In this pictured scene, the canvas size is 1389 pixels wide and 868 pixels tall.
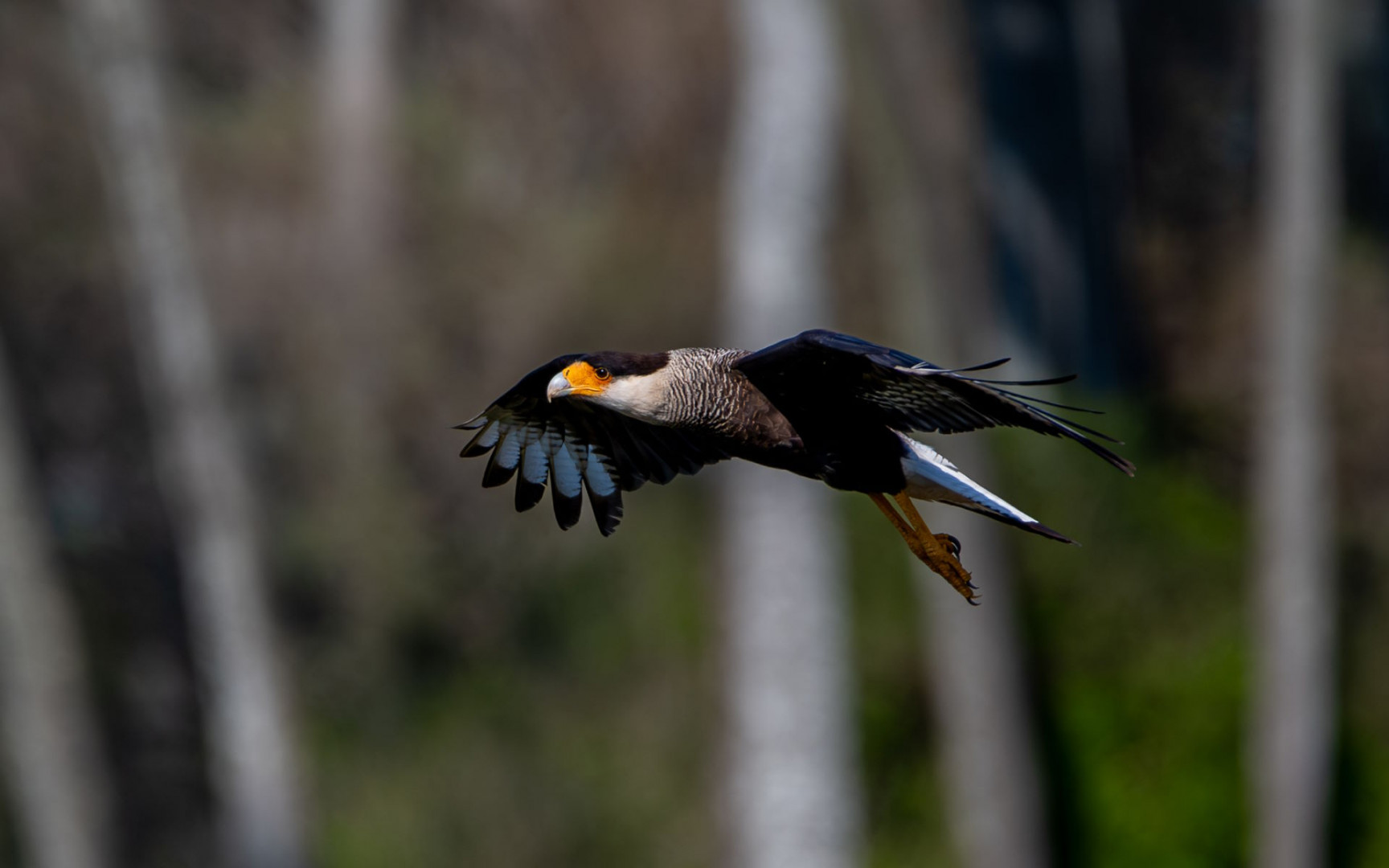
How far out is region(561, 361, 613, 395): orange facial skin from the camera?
407 centimetres

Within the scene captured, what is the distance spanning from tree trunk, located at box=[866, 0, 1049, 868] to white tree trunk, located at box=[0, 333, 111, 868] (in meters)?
5.32

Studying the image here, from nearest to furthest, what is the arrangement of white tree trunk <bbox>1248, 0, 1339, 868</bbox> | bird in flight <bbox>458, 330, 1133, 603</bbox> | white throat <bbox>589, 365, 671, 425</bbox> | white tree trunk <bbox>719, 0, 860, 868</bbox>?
bird in flight <bbox>458, 330, 1133, 603</bbox>
white throat <bbox>589, 365, 671, 425</bbox>
white tree trunk <bbox>1248, 0, 1339, 868</bbox>
white tree trunk <bbox>719, 0, 860, 868</bbox>

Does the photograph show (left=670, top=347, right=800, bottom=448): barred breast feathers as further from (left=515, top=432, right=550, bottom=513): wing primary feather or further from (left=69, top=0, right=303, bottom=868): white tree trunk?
(left=69, top=0, right=303, bottom=868): white tree trunk

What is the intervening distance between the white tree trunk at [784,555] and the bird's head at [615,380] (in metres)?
5.96

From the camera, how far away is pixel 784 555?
10172 millimetres

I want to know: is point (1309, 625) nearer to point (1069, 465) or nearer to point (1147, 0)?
point (1069, 465)

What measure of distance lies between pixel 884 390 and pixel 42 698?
866cm

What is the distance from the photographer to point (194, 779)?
1373 centimetres

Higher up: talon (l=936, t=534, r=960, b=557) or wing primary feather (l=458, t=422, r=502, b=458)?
wing primary feather (l=458, t=422, r=502, b=458)

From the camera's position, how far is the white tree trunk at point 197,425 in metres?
11.6

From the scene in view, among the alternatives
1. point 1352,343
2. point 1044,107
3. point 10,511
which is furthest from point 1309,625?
point 10,511

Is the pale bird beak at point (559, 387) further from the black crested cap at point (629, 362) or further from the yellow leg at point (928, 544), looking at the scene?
the yellow leg at point (928, 544)

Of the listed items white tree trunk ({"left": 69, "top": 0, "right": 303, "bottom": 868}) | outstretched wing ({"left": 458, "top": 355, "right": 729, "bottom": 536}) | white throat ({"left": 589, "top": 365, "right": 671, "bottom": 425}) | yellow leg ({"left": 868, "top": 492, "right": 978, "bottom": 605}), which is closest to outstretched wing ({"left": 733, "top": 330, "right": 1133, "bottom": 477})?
white throat ({"left": 589, "top": 365, "right": 671, "bottom": 425})

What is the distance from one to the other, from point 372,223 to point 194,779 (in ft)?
14.3
